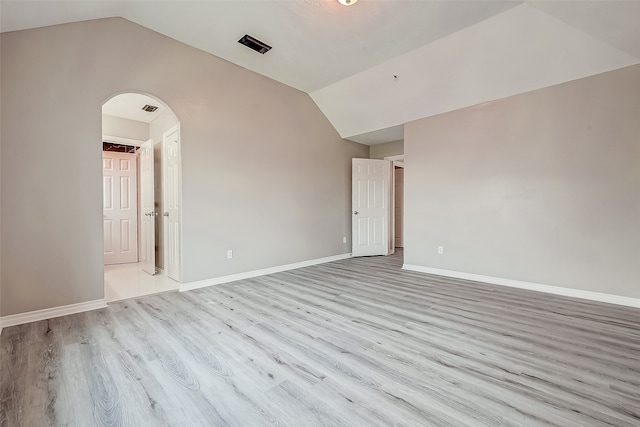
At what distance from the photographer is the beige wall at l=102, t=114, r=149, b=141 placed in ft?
14.7

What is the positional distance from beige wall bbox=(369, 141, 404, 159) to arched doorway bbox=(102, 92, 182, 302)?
412 cm

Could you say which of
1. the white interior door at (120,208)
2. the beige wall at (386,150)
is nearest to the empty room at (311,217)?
the white interior door at (120,208)

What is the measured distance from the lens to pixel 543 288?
336 cm

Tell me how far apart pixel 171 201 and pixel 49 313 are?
1.85 metres

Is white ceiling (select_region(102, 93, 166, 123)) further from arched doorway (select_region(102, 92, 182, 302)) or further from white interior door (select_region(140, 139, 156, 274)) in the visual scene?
white interior door (select_region(140, 139, 156, 274))

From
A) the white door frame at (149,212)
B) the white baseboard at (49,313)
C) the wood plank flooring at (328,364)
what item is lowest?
the wood plank flooring at (328,364)

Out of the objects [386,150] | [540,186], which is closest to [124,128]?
[386,150]

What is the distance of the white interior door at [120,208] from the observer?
5184 millimetres

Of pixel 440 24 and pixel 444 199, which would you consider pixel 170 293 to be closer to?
pixel 444 199

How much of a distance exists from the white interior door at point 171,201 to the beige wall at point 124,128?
0.97 meters

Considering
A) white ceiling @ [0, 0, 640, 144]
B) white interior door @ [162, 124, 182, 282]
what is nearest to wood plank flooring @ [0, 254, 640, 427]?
white interior door @ [162, 124, 182, 282]

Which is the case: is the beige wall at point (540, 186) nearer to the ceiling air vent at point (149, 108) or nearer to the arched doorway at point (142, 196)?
the arched doorway at point (142, 196)

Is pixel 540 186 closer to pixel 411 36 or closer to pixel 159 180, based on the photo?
pixel 411 36

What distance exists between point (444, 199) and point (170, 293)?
13.4ft
